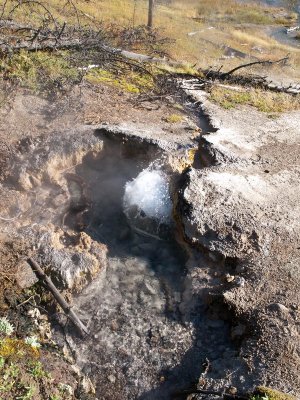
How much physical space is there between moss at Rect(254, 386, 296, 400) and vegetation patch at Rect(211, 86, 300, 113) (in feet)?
28.2

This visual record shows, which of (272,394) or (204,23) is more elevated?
→ (272,394)

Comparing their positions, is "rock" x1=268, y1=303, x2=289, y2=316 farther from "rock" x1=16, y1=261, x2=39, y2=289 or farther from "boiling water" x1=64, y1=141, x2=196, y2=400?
"rock" x1=16, y1=261, x2=39, y2=289

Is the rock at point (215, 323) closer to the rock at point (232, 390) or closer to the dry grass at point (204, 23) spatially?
the rock at point (232, 390)

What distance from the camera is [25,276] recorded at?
6.80 metres

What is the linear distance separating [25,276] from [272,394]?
3.88m

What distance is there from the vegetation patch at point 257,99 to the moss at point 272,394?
860 cm

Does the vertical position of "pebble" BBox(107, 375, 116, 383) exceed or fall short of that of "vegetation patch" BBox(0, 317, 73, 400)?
it falls short

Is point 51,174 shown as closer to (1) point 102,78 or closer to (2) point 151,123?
(2) point 151,123

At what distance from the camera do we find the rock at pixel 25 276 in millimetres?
6715

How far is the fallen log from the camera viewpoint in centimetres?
655

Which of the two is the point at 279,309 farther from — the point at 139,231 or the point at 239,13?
the point at 239,13

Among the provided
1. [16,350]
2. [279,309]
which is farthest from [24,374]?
[279,309]

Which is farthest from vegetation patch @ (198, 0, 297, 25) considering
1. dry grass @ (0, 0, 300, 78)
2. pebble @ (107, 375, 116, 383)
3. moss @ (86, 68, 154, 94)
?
pebble @ (107, 375, 116, 383)

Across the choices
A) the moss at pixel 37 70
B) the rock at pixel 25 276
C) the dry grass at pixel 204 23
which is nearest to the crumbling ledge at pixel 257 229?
the rock at pixel 25 276
